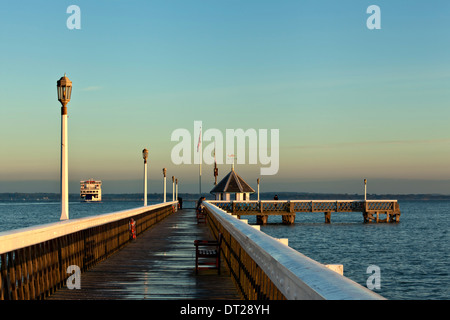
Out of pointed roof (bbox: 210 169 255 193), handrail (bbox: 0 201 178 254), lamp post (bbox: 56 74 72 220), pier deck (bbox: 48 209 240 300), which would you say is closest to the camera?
handrail (bbox: 0 201 178 254)

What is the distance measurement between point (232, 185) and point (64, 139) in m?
70.4

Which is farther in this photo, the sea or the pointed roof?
the pointed roof

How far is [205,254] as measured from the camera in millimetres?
13203

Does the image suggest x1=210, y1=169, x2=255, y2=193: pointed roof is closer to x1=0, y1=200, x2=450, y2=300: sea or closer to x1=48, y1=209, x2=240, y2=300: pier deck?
x1=0, y1=200, x2=450, y2=300: sea

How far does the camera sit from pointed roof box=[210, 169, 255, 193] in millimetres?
83744

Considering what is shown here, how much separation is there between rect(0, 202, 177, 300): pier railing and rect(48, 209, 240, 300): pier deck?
0.94 feet

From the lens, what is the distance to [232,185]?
8450cm

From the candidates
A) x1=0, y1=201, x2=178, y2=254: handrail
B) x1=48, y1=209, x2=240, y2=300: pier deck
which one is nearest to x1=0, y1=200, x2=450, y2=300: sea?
x1=48, y1=209, x2=240, y2=300: pier deck

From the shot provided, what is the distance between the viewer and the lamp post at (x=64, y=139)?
46.4 feet

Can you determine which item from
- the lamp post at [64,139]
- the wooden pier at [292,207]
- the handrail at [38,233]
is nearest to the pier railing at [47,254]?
the handrail at [38,233]

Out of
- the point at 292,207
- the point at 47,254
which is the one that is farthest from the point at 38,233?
the point at 292,207
